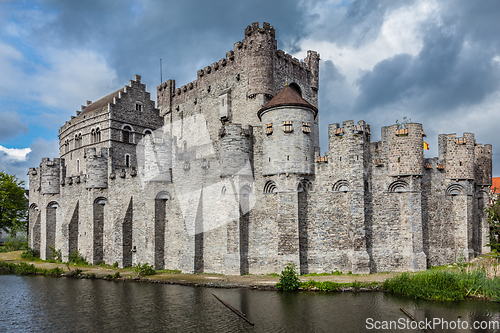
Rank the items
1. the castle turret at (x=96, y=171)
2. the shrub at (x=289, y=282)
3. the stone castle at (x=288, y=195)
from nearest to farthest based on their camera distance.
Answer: the shrub at (x=289, y=282), the stone castle at (x=288, y=195), the castle turret at (x=96, y=171)

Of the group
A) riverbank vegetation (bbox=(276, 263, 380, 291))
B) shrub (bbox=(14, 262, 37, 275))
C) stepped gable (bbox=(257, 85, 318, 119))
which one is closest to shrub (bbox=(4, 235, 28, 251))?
shrub (bbox=(14, 262, 37, 275))

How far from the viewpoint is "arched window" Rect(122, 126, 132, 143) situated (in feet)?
140

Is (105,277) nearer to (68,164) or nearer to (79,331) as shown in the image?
(79,331)

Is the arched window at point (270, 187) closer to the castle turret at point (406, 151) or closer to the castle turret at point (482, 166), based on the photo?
the castle turret at point (406, 151)

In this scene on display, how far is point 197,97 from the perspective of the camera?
129 feet

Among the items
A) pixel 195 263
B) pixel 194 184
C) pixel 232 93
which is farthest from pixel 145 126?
pixel 195 263

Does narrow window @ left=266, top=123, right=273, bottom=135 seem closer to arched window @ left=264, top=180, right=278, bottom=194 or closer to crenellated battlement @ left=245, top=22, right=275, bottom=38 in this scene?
arched window @ left=264, top=180, right=278, bottom=194

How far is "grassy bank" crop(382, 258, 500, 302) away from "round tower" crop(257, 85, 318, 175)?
31.1 ft

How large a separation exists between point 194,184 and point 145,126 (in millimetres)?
18348

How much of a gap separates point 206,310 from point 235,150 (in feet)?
39.6

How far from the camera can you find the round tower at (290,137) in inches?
1025

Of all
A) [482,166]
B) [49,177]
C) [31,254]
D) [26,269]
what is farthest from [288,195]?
[31,254]

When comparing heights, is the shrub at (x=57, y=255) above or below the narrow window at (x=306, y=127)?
below

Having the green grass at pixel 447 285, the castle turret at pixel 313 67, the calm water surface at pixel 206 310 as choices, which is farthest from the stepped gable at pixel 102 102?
the green grass at pixel 447 285
